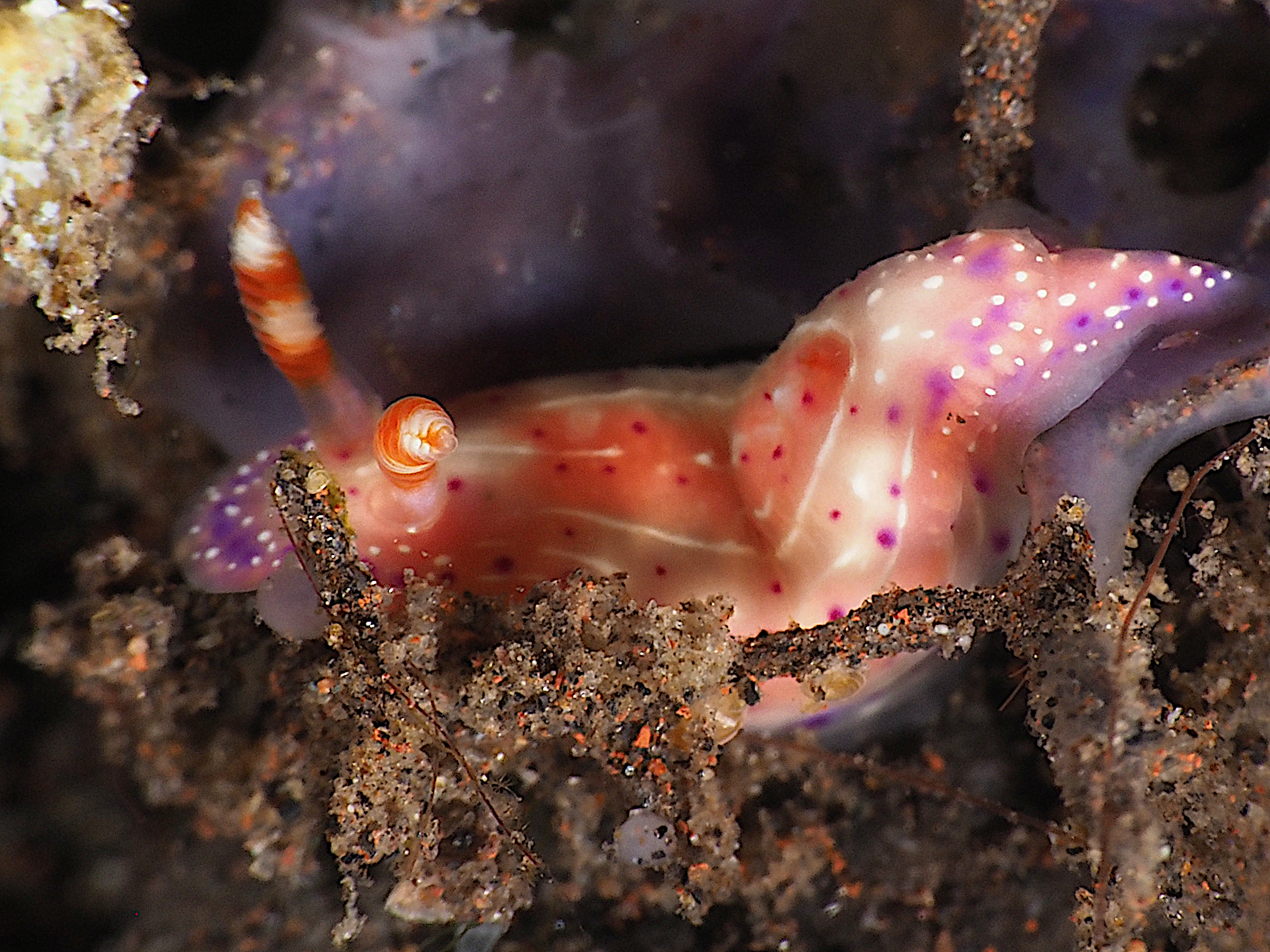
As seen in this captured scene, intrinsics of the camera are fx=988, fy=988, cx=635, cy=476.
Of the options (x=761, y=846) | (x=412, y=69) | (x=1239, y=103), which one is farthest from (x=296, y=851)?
(x=1239, y=103)

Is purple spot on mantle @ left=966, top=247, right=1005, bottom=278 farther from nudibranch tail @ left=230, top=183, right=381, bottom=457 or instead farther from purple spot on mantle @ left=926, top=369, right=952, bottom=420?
nudibranch tail @ left=230, top=183, right=381, bottom=457

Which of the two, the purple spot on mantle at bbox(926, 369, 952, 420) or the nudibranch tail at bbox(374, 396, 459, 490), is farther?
the purple spot on mantle at bbox(926, 369, 952, 420)

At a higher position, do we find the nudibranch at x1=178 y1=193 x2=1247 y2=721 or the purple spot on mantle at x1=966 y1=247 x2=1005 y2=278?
the purple spot on mantle at x1=966 y1=247 x2=1005 y2=278

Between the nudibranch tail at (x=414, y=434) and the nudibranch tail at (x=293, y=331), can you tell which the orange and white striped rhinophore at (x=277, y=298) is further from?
the nudibranch tail at (x=414, y=434)

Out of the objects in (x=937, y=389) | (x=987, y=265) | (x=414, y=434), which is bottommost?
(x=414, y=434)

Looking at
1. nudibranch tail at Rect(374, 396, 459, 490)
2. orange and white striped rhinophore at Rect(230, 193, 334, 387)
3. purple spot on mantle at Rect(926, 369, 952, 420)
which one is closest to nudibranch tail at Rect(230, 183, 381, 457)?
orange and white striped rhinophore at Rect(230, 193, 334, 387)

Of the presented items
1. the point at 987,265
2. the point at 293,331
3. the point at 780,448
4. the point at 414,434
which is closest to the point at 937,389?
the point at 987,265

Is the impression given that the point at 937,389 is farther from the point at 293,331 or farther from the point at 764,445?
the point at 293,331
